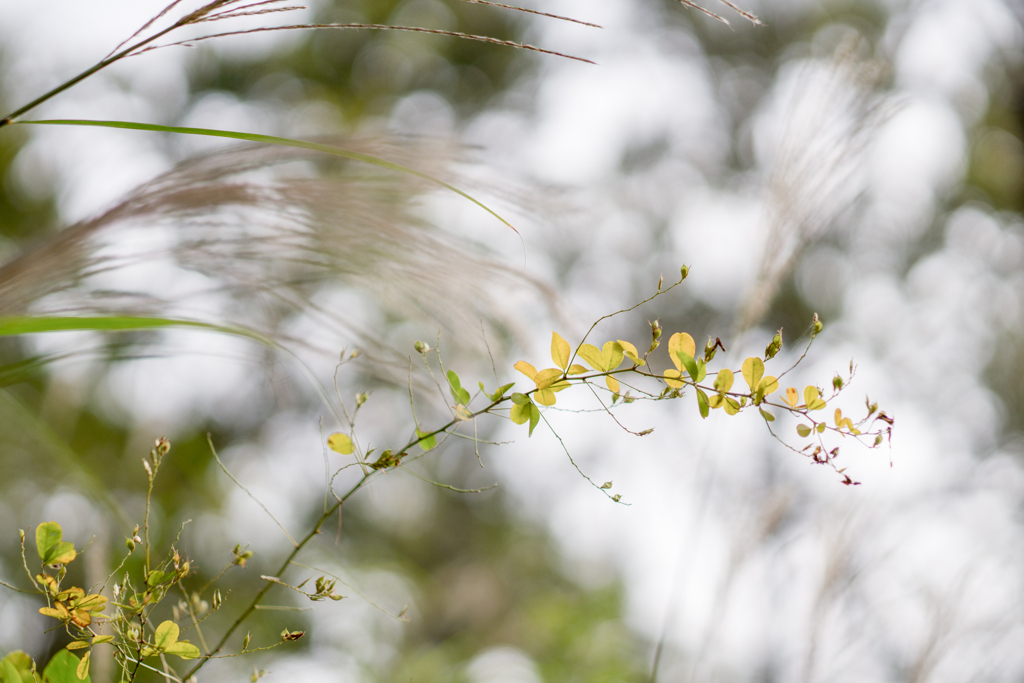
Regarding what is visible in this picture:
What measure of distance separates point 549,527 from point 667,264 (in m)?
1.81

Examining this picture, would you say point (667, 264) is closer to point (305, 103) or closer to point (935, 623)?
point (305, 103)

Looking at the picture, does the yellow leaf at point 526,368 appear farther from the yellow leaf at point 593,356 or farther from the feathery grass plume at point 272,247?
the feathery grass plume at point 272,247

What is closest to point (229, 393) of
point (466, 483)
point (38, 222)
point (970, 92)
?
point (38, 222)

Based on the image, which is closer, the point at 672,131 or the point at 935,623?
the point at 935,623

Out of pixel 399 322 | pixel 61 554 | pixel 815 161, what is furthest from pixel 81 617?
pixel 399 322

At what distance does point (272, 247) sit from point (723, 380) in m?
0.32

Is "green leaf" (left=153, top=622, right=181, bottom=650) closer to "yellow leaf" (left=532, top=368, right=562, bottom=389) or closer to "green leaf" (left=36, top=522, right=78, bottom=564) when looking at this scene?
"green leaf" (left=36, top=522, right=78, bottom=564)

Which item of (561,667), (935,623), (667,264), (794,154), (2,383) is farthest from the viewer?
(667,264)

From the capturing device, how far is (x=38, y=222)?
284 cm

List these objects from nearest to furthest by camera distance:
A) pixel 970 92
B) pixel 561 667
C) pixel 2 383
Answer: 1. pixel 2 383
2. pixel 561 667
3. pixel 970 92

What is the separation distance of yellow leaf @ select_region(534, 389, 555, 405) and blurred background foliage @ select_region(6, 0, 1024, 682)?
210 centimetres

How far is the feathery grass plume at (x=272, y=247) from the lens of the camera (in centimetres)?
38

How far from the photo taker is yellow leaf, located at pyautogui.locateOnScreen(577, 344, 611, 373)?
0.30 meters

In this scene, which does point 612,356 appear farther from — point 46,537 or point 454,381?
point 46,537
